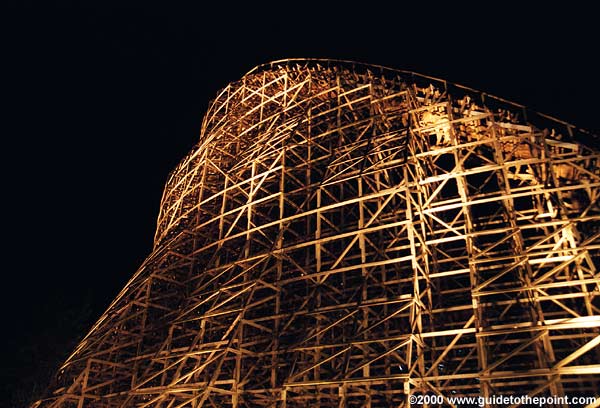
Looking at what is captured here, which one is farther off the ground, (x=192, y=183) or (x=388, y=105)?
(x=388, y=105)

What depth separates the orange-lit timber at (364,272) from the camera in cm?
880

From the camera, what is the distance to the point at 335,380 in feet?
27.0

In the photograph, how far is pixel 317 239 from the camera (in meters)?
10.1

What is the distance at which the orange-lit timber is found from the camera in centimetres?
880

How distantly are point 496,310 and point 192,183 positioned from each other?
34.9ft

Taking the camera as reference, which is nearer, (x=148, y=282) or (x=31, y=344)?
(x=148, y=282)

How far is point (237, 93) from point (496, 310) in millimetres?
12679

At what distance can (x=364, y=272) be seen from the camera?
9.83 metres

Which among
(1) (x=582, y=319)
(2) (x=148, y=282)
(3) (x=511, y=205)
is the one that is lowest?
(1) (x=582, y=319)

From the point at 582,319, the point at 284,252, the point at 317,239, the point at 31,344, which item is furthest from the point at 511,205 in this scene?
the point at 31,344

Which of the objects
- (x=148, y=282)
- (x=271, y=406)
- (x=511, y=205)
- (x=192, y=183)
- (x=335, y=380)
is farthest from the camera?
(x=192, y=183)

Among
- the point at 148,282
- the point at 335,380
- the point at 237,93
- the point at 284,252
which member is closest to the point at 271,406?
the point at 335,380

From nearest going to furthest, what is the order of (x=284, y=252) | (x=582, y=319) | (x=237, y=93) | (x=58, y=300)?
(x=582, y=319) < (x=284, y=252) < (x=237, y=93) < (x=58, y=300)

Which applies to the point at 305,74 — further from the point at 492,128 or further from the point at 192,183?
the point at 492,128
